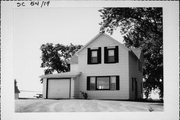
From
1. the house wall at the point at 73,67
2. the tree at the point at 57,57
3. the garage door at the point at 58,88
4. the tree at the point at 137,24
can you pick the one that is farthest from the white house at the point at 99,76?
the tree at the point at 137,24

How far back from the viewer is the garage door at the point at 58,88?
504 inches

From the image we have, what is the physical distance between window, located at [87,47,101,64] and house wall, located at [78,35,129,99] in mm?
136

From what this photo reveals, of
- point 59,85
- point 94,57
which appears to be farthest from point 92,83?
point 59,85

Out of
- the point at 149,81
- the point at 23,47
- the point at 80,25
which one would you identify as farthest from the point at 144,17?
the point at 149,81

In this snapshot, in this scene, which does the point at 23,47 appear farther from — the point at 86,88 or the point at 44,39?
the point at 86,88

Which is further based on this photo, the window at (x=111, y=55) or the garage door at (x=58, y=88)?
the window at (x=111, y=55)

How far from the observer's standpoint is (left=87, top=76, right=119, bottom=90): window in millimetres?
13148

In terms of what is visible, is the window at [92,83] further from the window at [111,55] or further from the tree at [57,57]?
the tree at [57,57]

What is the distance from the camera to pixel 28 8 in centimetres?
920

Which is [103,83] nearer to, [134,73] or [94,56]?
[94,56]

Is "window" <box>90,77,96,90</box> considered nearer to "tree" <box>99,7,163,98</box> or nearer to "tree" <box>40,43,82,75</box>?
"tree" <box>40,43,82,75</box>

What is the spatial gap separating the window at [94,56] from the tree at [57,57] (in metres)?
0.57

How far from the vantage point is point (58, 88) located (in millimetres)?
13148

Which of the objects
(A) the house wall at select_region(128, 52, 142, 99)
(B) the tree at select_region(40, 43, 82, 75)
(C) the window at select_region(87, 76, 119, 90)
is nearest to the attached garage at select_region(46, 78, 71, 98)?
(B) the tree at select_region(40, 43, 82, 75)
